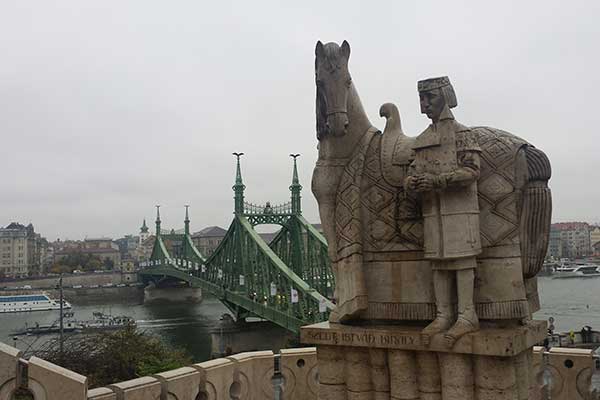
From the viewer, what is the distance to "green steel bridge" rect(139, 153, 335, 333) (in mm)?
26297

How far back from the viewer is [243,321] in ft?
102

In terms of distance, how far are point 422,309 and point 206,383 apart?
2.49 metres

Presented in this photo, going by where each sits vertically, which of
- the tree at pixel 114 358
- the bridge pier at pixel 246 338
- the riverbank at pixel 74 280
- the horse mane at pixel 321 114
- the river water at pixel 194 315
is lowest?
the river water at pixel 194 315

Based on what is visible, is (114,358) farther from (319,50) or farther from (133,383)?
(319,50)

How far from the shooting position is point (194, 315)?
47688 mm

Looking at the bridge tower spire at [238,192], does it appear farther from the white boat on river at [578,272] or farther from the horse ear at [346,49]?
the white boat on river at [578,272]

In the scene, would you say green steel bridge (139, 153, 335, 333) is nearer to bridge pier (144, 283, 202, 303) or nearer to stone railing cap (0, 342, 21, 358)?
stone railing cap (0, 342, 21, 358)

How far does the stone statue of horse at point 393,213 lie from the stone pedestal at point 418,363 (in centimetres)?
27

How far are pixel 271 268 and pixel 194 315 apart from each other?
19.3 m

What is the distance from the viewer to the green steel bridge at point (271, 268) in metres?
26.3

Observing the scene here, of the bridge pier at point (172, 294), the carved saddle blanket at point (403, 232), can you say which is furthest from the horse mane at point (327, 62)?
the bridge pier at point (172, 294)

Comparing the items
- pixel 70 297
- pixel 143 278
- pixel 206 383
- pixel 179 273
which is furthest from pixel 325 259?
pixel 70 297

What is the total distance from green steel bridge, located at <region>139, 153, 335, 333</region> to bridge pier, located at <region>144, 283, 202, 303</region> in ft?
71.6

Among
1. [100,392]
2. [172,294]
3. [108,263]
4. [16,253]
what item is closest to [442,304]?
[100,392]
